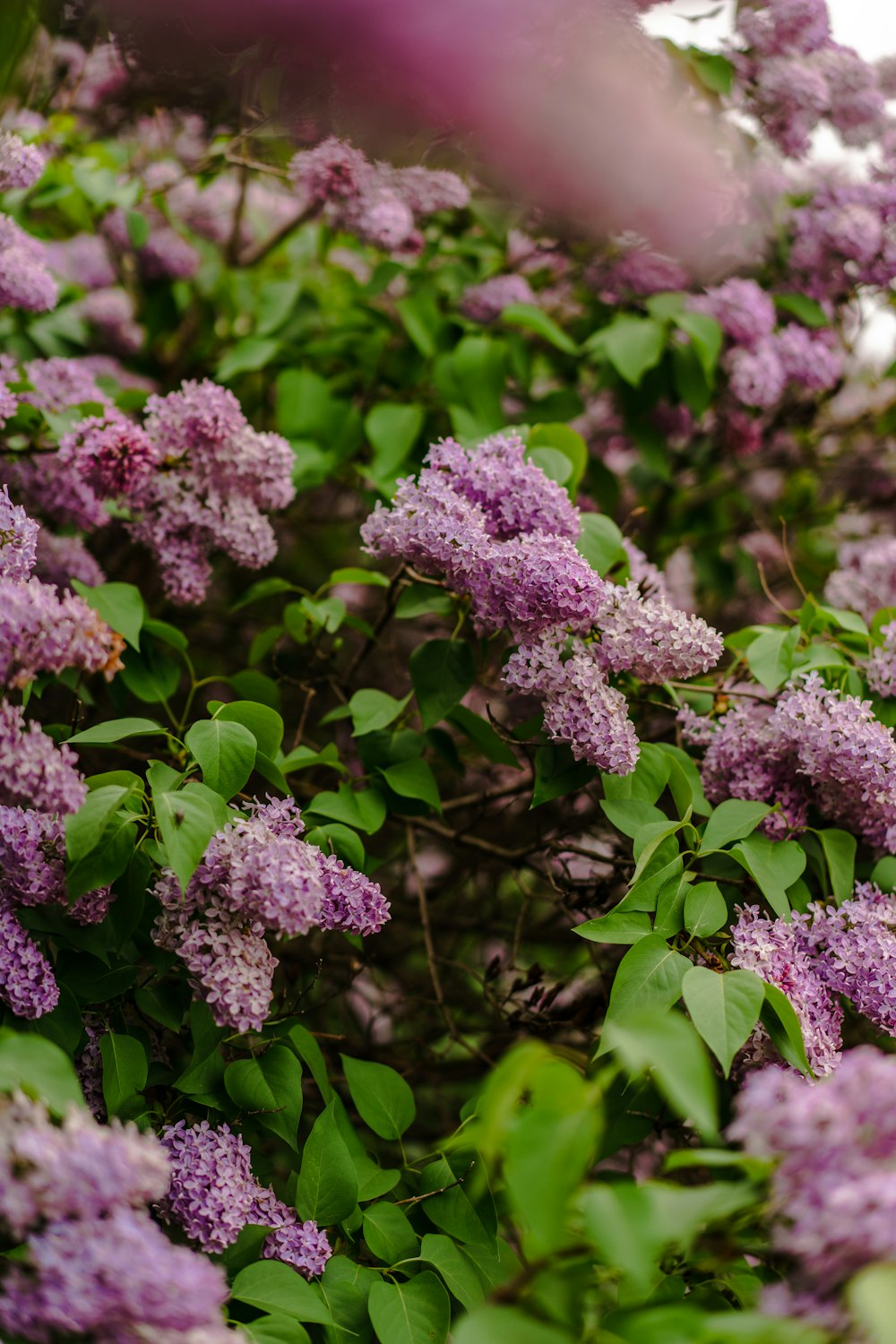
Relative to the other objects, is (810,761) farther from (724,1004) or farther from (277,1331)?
(277,1331)

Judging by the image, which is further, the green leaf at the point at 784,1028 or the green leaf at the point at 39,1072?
the green leaf at the point at 784,1028

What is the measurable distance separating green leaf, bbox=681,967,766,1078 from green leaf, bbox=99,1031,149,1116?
1.86 feet

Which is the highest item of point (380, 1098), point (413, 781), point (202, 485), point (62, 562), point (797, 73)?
point (797, 73)

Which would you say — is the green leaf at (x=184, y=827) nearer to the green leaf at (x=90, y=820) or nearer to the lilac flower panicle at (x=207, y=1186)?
the green leaf at (x=90, y=820)

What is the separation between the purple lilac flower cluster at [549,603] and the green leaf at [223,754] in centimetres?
30

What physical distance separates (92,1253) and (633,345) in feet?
5.47

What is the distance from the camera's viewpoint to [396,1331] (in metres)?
0.97

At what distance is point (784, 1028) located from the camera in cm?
105

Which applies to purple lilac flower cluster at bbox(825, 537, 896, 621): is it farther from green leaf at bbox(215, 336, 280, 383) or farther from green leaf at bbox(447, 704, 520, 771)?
green leaf at bbox(215, 336, 280, 383)

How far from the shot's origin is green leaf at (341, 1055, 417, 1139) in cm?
122

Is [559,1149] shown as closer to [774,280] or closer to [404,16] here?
[404,16]

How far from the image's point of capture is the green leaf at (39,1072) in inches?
31.3

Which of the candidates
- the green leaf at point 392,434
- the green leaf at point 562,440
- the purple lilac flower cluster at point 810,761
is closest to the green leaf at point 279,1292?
the purple lilac flower cluster at point 810,761

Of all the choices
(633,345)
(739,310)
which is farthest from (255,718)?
(739,310)
